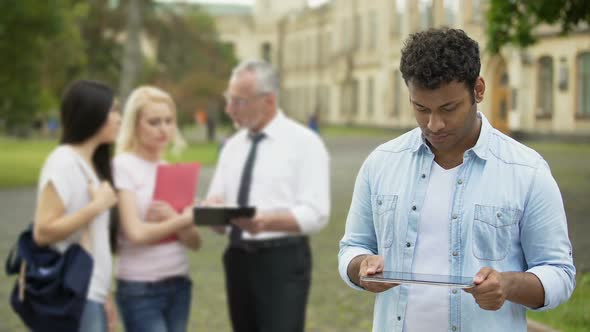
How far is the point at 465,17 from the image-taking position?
33.8 metres

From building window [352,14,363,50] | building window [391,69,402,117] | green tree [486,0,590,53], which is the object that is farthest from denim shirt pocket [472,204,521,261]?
building window [352,14,363,50]

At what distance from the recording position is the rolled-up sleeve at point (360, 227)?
10.2 ft

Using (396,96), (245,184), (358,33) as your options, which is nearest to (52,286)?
(245,184)

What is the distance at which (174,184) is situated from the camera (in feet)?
18.1

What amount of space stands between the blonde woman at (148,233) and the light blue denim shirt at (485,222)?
8.25ft

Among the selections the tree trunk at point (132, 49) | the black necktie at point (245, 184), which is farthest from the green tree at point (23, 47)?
the black necktie at point (245, 184)

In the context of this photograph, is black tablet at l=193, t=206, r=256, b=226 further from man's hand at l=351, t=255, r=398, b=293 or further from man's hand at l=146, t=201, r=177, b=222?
man's hand at l=351, t=255, r=398, b=293

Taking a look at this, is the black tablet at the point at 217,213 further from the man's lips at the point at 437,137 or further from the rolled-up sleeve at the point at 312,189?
the man's lips at the point at 437,137

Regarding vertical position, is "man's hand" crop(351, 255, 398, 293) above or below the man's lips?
below

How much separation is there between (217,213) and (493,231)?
8.44 feet

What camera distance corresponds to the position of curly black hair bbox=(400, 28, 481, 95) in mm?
2779

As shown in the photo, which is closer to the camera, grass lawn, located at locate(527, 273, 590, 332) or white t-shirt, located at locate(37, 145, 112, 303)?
white t-shirt, located at locate(37, 145, 112, 303)

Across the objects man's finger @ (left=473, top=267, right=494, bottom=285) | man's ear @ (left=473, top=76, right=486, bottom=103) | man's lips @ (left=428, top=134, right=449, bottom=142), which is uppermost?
man's ear @ (left=473, top=76, right=486, bottom=103)

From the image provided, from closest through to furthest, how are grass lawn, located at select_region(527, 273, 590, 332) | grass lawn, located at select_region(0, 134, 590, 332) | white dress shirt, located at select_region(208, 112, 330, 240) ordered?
white dress shirt, located at select_region(208, 112, 330, 240)
grass lawn, located at select_region(527, 273, 590, 332)
grass lawn, located at select_region(0, 134, 590, 332)
